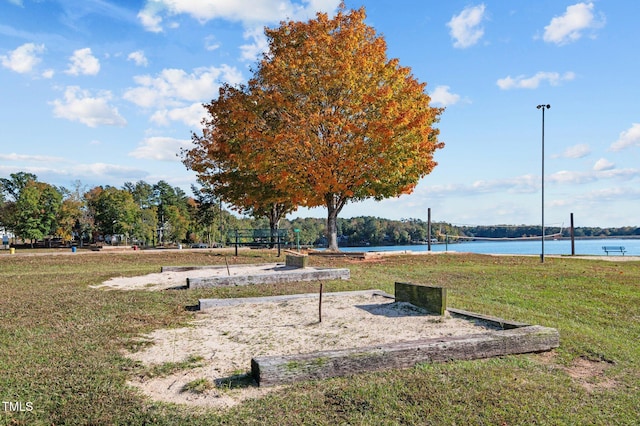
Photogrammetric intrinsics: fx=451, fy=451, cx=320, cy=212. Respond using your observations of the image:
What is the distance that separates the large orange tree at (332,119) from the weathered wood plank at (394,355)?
1495 centimetres

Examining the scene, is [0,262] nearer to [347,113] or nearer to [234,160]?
[234,160]

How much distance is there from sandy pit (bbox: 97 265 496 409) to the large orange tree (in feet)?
40.0

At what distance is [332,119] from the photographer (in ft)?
68.2

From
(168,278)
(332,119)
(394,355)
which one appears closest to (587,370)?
(394,355)

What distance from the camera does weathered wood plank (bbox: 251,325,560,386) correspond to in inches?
187

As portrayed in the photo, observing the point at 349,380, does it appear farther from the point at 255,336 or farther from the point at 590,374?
the point at 590,374

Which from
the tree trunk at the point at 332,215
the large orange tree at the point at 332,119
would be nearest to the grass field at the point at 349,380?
the large orange tree at the point at 332,119

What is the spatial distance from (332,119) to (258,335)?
1540 cm

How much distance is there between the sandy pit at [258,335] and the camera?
4.72 m

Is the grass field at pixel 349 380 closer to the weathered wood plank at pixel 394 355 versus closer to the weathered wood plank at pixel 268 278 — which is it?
the weathered wood plank at pixel 394 355

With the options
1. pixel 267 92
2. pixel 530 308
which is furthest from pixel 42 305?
pixel 267 92

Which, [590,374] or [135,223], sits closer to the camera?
[590,374]

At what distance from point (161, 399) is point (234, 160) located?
64.3 ft

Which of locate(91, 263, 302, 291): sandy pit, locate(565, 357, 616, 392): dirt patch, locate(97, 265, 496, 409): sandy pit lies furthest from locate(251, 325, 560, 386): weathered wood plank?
locate(91, 263, 302, 291): sandy pit
